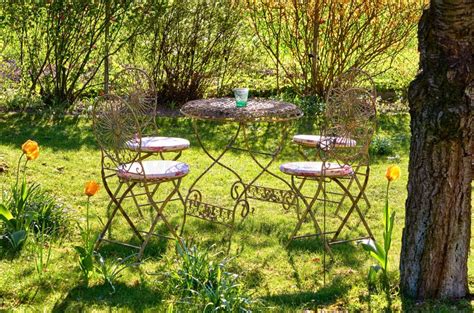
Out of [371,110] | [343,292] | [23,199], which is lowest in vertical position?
[343,292]

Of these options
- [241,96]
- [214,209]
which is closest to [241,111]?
[241,96]

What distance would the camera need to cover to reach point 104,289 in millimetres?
4801

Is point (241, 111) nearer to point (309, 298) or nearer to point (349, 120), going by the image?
point (349, 120)

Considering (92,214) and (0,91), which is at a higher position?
(0,91)

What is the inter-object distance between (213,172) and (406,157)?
6.49 feet

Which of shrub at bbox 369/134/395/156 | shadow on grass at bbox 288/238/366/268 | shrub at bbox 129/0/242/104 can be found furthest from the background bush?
shadow on grass at bbox 288/238/366/268

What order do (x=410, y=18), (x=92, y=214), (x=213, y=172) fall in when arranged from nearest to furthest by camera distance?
(x=92, y=214), (x=213, y=172), (x=410, y=18)

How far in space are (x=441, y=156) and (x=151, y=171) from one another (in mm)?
1799

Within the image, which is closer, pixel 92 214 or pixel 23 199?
pixel 23 199

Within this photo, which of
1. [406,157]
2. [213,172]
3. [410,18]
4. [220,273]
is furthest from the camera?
[410,18]

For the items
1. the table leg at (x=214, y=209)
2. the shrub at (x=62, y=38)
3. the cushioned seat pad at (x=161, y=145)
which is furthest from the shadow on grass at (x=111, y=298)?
the shrub at (x=62, y=38)

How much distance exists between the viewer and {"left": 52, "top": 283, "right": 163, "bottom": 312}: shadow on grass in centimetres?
457

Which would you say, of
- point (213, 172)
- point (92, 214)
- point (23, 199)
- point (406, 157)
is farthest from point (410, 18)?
point (23, 199)

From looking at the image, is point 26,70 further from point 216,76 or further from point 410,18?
point 410,18
